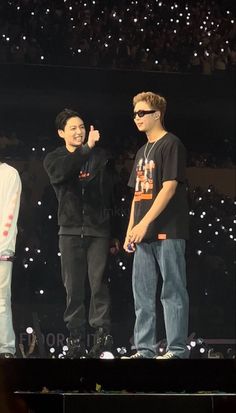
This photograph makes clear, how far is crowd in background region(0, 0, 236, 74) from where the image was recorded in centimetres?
566

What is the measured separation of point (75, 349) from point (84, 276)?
1.67 ft

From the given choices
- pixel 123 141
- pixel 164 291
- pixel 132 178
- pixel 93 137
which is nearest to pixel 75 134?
pixel 93 137

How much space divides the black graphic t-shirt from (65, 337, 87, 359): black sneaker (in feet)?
2.86

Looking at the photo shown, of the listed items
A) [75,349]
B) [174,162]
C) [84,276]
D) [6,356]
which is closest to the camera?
[6,356]

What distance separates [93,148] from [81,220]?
20.5 inches

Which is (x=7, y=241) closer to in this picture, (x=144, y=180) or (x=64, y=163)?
(x=64, y=163)

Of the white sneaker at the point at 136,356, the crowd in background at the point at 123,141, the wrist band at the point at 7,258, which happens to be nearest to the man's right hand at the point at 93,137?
the crowd in background at the point at 123,141

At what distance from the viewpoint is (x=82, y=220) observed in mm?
5613

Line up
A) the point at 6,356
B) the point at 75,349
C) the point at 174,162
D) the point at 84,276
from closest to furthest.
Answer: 1. the point at 6,356
2. the point at 75,349
3. the point at 84,276
4. the point at 174,162

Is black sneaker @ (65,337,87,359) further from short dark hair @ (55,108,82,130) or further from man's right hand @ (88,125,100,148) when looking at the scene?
short dark hair @ (55,108,82,130)
